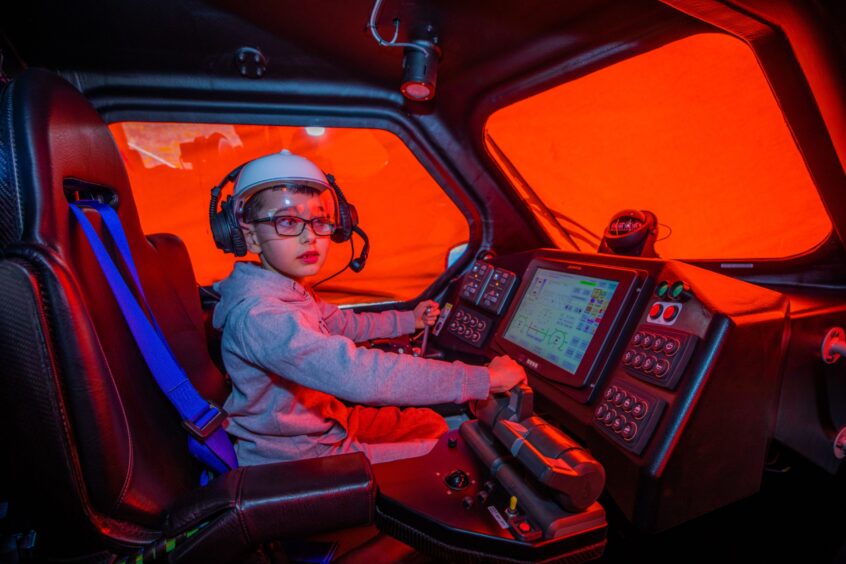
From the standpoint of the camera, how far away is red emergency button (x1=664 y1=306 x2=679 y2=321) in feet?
2.86

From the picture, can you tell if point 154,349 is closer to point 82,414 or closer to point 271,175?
point 82,414

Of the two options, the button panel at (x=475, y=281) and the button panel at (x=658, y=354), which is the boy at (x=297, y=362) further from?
the button panel at (x=475, y=281)

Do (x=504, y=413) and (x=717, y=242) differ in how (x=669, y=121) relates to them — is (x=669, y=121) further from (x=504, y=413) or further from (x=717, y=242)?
(x=504, y=413)

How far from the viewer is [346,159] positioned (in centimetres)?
201

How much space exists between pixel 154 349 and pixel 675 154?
213cm

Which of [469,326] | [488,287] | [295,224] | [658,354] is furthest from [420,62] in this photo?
[658,354]

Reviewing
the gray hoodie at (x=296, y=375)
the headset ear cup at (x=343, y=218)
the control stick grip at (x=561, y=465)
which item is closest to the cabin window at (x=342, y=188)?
the headset ear cup at (x=343, y=218)

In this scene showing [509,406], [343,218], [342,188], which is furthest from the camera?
[342,188]

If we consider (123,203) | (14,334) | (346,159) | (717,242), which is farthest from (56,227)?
(717,242)

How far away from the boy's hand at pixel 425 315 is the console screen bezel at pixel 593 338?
455 mm

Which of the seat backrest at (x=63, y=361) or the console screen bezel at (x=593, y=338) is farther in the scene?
the console screen bezel at (x=593, y=338)

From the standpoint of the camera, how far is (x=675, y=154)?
1841 mm

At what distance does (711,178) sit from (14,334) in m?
2.31

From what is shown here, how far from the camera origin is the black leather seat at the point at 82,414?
0.62 meters
